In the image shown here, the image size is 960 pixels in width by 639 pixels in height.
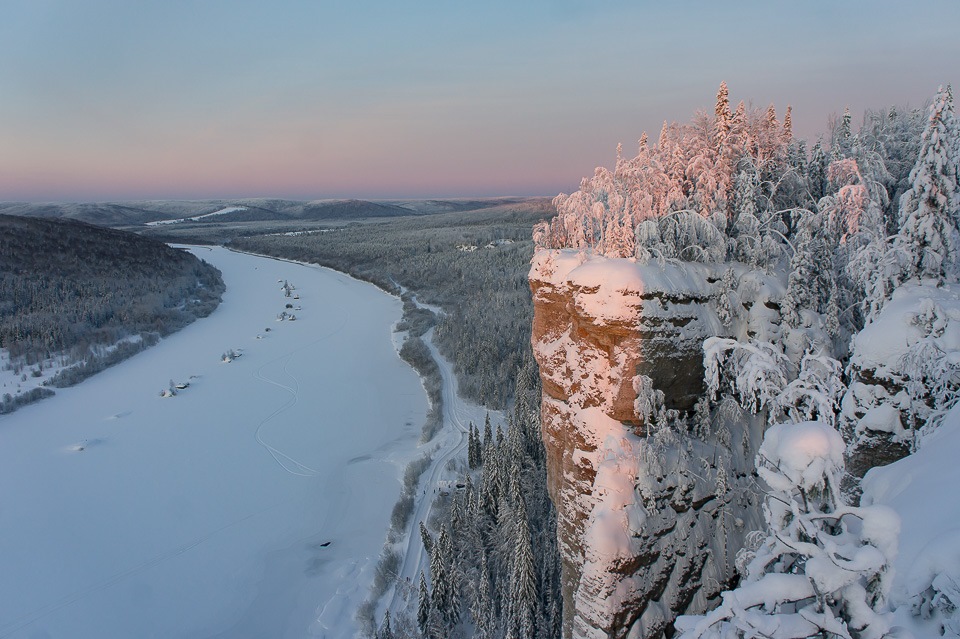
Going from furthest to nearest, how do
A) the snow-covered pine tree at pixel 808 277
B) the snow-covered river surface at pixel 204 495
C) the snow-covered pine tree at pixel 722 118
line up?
the snow-covered river surface at pixel 204 495, the snow-covered pine tree at pixel 722 118, the snow-covered pine tree at pixel 808 277

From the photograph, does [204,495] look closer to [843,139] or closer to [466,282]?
[843,139]

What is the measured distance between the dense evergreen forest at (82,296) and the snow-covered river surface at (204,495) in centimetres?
438

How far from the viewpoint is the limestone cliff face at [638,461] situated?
415 inches

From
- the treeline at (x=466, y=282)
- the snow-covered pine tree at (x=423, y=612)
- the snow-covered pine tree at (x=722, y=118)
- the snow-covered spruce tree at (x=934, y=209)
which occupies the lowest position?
the snow-covered pine tree at (x=423, y=612)

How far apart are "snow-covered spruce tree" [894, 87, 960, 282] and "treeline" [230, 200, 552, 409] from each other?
28.6 metres

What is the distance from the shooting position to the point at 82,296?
54.5 meters

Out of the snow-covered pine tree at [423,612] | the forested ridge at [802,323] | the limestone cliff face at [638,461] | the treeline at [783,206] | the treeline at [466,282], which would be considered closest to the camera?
the forested ridge at [802,323]

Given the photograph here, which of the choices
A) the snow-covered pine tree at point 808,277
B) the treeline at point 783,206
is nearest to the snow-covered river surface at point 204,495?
the treeline at point 783,206

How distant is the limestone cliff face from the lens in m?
10.5

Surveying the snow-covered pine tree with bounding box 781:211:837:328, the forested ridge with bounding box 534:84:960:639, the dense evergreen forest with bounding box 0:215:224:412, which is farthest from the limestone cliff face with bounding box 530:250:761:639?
the dense evergreen forest with bounding box 0:215:224:412

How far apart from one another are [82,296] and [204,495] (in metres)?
43.9

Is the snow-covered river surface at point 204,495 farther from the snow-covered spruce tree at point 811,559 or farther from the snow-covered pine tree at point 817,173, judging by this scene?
the snow-covered pine tree at point 817,173

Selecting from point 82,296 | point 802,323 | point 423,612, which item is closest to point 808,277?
point 802,323

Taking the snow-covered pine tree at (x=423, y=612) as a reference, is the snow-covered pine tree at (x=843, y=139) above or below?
above
